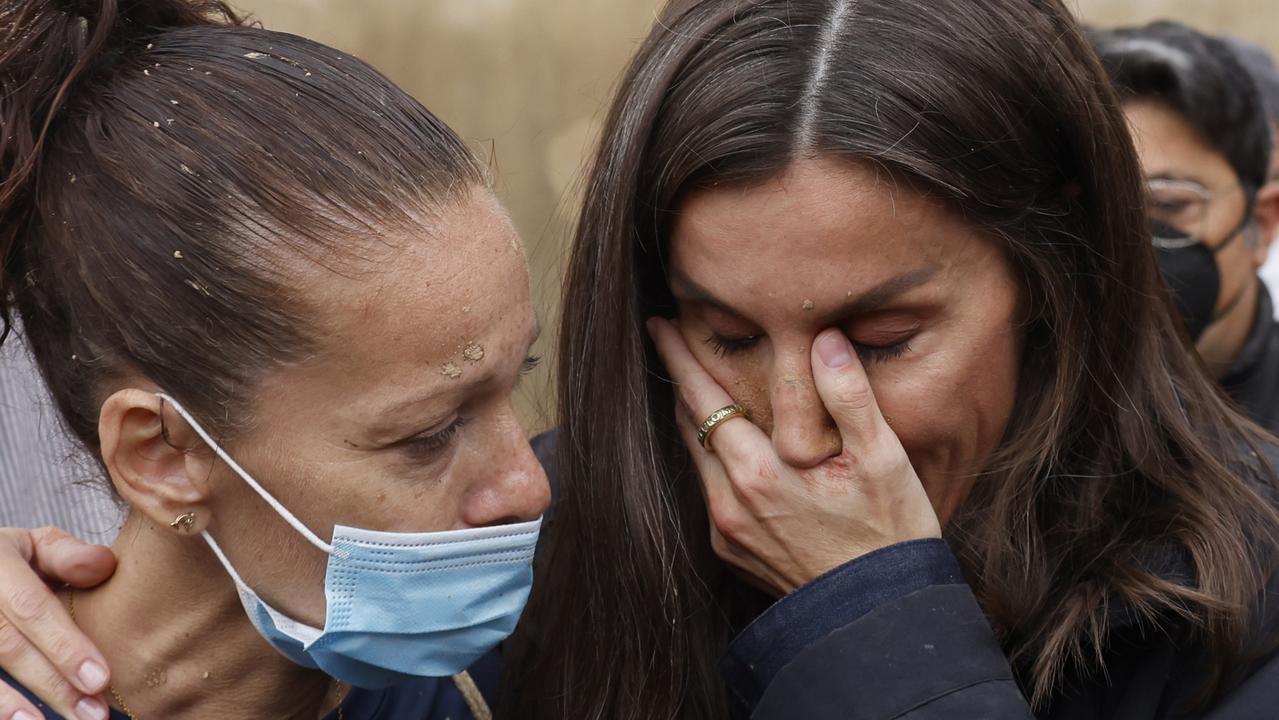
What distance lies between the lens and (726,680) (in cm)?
229

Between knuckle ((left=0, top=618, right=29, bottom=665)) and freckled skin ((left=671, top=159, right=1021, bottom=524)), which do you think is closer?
knuckle ((left=0, top=618, right=29, bottom=665))

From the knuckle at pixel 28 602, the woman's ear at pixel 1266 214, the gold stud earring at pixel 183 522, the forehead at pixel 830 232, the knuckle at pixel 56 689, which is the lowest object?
the woman's ear at pixel 1266 214

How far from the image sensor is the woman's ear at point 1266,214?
4.10 meters

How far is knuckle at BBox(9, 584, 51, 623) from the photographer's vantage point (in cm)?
201

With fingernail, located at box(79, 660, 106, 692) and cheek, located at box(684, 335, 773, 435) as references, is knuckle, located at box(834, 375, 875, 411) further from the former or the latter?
fingernail, located at box(79, 660, 106, 692)

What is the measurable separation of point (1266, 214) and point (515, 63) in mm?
2649

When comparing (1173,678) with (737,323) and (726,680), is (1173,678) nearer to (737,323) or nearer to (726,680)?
Answer: (726,680)

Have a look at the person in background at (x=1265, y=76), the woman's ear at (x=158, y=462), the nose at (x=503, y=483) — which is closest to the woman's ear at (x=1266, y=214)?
the person in background at (x=1265, y=76)

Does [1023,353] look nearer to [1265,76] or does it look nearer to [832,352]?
[832,352]

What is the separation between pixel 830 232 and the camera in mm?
2088

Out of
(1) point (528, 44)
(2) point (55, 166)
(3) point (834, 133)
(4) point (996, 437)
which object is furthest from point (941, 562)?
(1) point (528, 44)

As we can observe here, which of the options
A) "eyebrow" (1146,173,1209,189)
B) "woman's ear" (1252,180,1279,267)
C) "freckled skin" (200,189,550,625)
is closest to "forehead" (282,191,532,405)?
"freckled skin" (200,189,550,625)

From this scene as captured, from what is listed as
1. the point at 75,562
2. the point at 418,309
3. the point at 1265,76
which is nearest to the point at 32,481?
the point at 75,562

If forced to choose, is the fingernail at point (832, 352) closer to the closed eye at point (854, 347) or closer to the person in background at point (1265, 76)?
the closed eye at point (854, 347)
